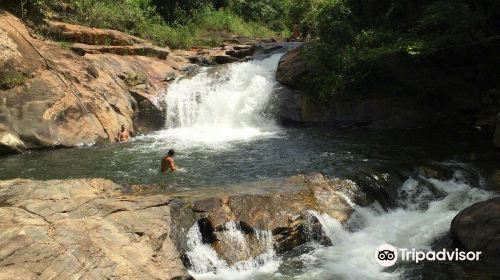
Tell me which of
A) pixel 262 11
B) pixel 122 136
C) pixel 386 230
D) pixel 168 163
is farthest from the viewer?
pixel 262 11

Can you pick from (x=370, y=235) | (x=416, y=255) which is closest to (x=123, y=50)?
(x=370, y=235)

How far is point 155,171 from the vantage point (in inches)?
445

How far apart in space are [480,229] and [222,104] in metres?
12.1

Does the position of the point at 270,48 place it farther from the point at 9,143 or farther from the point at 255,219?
the point at 255,219

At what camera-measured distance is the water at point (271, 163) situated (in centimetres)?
727

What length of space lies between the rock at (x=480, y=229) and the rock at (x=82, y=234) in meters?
4.43

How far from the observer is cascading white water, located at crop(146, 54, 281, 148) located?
16844 millimetres

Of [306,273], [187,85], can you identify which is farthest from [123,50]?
[306,273]

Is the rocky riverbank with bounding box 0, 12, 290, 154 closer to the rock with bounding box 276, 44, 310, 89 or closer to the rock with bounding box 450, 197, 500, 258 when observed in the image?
the rock with bounding box 276, 44, 310, 89

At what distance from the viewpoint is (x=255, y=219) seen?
25.1 feet

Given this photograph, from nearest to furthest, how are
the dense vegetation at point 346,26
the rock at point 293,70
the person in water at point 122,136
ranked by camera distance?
the dense vegetation at point 346,26
the person in water at point 122,136
the rock at point 293,70

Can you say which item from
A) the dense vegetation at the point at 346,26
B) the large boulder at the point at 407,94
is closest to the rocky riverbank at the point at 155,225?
the dense vegetation at the point at 346,26

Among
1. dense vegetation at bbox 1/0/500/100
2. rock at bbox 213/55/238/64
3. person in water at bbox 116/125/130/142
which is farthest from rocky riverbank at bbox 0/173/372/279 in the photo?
rock at bbox 213/55/238/64

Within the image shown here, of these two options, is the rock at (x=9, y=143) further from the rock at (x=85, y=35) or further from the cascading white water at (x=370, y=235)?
the cascading white water at (x=370, y=235)
